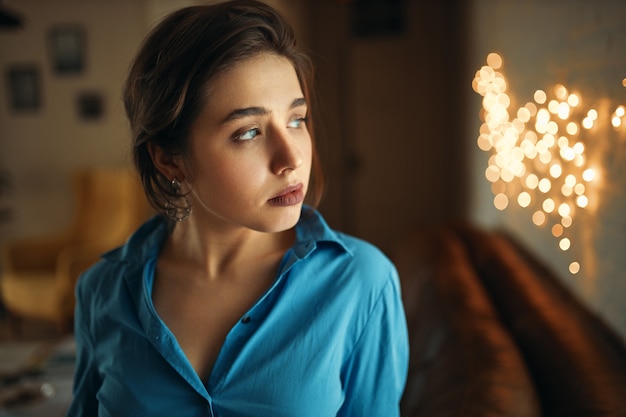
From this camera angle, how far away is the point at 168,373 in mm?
957

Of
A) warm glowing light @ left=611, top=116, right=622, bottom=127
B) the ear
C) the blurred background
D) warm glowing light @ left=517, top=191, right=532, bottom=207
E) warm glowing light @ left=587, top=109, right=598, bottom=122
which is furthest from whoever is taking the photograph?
the blurred background

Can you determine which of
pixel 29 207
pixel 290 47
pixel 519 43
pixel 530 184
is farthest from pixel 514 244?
pixel 29 207

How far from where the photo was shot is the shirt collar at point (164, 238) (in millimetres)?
1037

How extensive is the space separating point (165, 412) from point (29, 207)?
4.57 metres

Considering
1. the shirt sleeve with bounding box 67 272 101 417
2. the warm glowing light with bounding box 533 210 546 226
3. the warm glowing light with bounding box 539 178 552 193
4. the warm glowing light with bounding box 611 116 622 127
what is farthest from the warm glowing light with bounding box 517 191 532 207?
the shirt sleeve with bounding box 67 272 101 417

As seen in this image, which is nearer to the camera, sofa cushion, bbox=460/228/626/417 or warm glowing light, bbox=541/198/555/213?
sofa cushion, bbox=460/228/626/417

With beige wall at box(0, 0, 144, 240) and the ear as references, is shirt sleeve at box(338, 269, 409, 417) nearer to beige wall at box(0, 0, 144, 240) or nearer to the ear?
the ear

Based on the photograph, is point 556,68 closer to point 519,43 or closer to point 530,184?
point 530,184

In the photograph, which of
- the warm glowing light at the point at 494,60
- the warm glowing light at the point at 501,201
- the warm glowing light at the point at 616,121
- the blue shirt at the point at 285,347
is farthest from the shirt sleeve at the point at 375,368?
the warm glowing light at the point at 494,60

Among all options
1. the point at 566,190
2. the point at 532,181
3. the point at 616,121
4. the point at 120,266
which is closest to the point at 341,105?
the point at 532,181

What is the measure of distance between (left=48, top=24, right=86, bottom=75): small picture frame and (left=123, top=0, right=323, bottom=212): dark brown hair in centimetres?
421

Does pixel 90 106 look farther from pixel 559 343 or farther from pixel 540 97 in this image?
pixel 559 343

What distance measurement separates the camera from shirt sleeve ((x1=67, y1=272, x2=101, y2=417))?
1.11 m

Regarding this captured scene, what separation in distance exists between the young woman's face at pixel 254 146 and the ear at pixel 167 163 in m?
0.06
